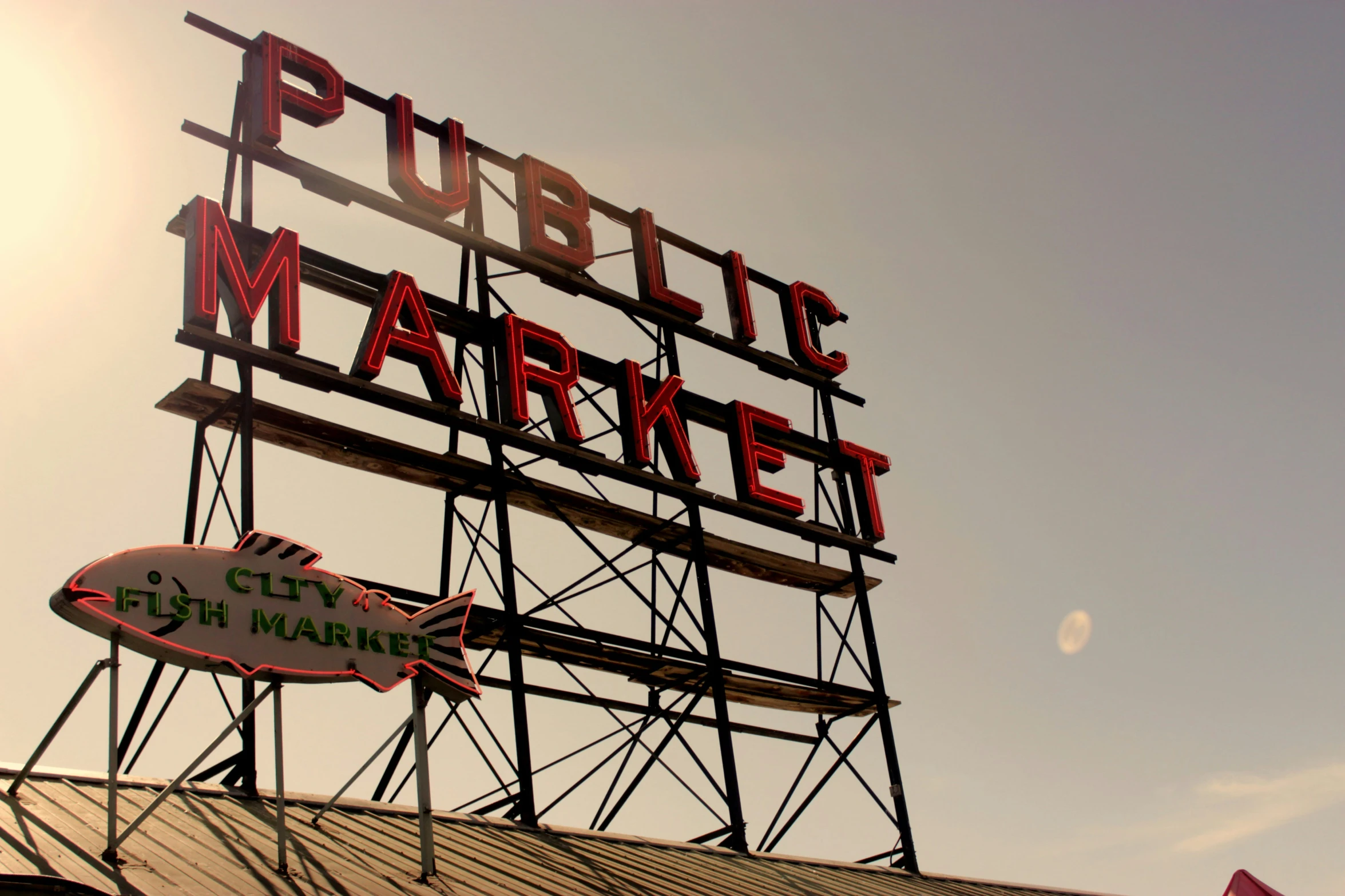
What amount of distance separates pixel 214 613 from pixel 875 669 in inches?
486

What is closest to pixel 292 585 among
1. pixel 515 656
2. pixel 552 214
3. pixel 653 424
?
pixel 515 656

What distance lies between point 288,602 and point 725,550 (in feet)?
31.2

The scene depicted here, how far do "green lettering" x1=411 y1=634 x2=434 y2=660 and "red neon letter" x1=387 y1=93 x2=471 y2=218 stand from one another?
8.13m


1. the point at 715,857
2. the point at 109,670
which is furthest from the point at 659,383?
the point at 109,670

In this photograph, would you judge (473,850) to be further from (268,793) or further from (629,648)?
(629,648)

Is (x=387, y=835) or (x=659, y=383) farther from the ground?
(x=659, y=383)

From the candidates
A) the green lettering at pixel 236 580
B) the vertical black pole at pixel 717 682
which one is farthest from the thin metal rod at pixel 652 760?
the green lettering at pixel 236 580

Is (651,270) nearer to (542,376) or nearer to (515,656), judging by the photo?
(542,376)

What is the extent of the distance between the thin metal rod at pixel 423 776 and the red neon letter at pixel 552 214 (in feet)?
29.7

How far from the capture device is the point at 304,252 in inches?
579

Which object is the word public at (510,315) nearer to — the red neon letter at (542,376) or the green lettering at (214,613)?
the red neon letter at (542,376)

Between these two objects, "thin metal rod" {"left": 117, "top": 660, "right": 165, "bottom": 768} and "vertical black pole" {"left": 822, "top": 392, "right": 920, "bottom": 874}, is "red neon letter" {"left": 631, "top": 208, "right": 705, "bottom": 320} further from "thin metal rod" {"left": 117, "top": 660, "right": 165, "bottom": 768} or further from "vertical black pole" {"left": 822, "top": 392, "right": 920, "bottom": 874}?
"thin metal rod" {"left": 117, "top": 660, "right": 165, "bottom": 768}

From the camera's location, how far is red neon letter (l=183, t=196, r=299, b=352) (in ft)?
43.4

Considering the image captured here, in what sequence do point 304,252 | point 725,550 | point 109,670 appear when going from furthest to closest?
point 725,550
point 304,252
point 109,670
